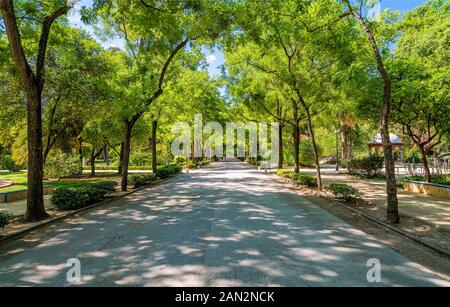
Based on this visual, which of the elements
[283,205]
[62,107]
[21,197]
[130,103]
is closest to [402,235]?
[283,205]

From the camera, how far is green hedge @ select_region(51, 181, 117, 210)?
1137 centimetres

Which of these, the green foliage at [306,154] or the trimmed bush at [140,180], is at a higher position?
the green foliage at [306,154]

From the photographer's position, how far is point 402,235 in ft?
25.3

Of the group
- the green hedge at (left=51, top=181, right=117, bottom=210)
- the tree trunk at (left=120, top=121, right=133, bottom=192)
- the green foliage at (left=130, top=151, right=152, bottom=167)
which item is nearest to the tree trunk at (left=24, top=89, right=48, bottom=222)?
the green hedge at (left=51, top=181, right=117, bottom=210)

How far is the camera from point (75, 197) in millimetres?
11719

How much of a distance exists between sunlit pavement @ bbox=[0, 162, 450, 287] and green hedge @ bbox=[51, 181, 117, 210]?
1305 millimetres

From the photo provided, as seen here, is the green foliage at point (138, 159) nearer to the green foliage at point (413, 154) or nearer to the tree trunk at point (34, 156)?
the green foliage at point (413, 154)

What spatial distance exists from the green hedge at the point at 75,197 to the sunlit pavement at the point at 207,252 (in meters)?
1.31

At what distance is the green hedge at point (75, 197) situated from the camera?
11367mm

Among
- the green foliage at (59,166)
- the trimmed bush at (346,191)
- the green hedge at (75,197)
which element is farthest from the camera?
the green foliage at (59,166)

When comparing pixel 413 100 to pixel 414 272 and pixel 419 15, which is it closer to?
pixel 414 272

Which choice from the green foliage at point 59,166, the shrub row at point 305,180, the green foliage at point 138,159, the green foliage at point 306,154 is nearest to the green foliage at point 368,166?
the shrub row at point 305,180
